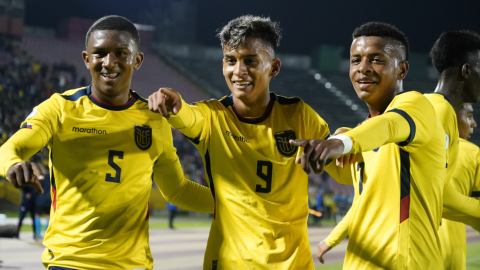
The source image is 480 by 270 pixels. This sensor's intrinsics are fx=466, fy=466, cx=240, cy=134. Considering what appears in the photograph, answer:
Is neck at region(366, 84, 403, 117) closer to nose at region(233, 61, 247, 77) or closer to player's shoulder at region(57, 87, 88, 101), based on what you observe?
nose at region(233, 61, 247, 77)

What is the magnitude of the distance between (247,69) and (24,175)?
1.28m

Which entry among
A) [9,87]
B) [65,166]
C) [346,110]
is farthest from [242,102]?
[346,110]

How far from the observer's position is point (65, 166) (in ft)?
9.35

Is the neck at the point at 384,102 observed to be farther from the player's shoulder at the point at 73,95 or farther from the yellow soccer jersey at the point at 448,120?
the player's shoulder at the point at 73,95

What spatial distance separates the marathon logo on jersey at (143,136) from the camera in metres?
2.99

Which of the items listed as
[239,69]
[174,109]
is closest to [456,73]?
[239,69]

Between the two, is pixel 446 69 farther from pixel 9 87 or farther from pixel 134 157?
pixel 9 87

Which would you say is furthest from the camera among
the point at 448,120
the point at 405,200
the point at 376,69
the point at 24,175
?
the point at 448,120

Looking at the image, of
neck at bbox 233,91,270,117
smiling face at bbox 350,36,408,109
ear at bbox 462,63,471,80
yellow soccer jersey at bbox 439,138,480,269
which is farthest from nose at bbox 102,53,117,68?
yellow soccer jersey at bbox 439,138,480,269

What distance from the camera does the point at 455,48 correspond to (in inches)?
134

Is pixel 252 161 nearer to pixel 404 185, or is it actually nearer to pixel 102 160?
pixel 404 185

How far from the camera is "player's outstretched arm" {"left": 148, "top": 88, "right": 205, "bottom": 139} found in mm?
2246

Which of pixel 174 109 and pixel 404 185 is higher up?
pixel 174 109

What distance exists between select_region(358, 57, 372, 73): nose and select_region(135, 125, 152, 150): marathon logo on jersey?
1380 millimetres
